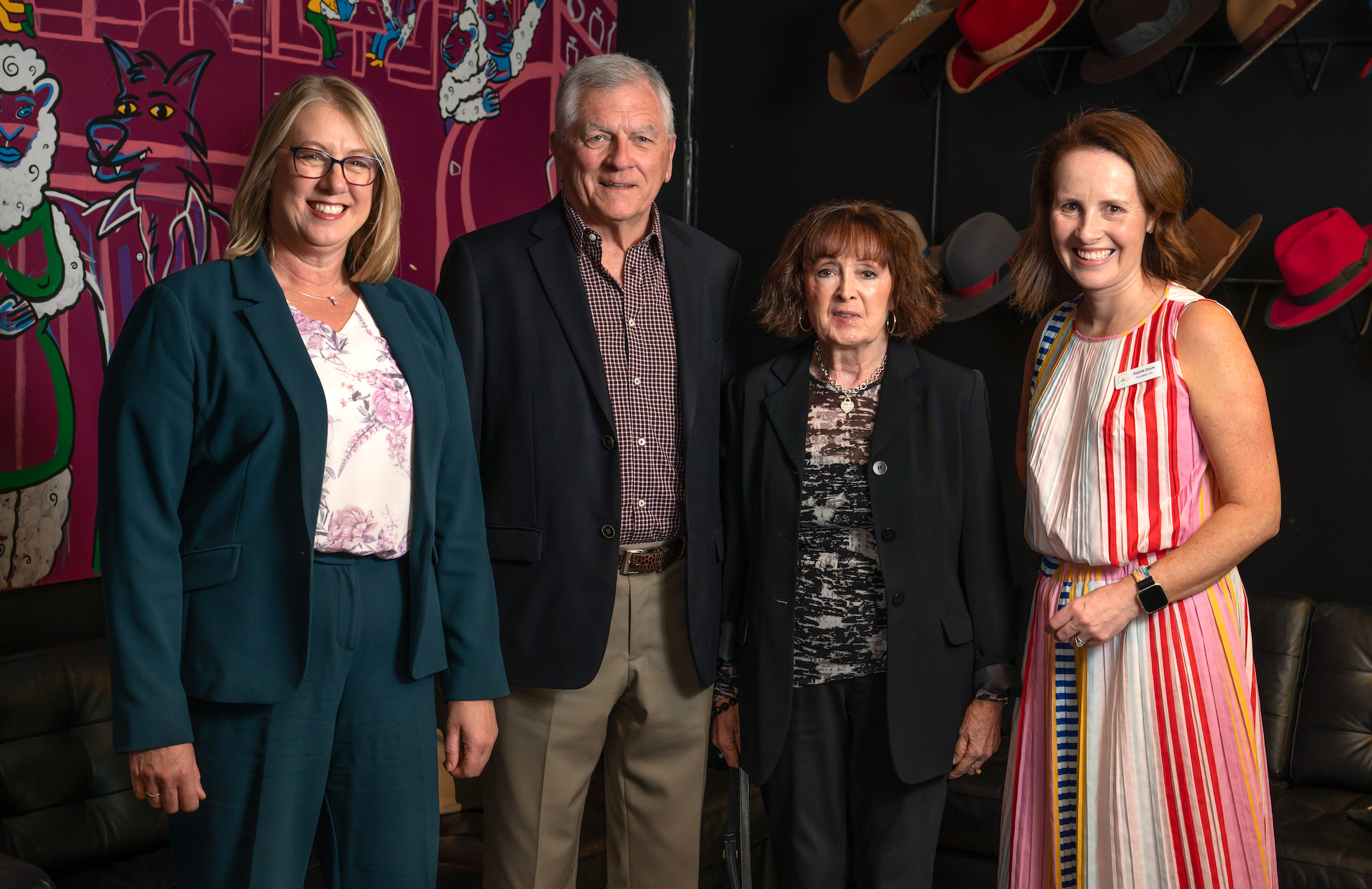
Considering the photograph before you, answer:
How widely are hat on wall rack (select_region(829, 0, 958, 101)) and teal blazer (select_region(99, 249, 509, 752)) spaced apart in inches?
98.6

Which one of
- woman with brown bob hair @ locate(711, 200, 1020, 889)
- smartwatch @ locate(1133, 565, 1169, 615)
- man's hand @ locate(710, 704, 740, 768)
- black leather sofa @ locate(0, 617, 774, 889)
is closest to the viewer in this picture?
smartwatch @ locate(1133, 565, 1169, 615)

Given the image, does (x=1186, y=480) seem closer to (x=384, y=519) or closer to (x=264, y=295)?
(x=384, y=519)

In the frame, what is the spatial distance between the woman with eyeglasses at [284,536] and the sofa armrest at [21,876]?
53cm

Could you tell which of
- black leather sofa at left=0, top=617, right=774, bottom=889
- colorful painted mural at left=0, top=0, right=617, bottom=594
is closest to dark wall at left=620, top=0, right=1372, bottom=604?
colorful painted mural at left=0, top=0, right=617, bottom=594

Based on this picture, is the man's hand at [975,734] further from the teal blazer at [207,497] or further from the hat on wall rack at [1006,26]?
the hat on wall rack at [1006,26]

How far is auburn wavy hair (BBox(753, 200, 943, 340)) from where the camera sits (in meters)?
2.06

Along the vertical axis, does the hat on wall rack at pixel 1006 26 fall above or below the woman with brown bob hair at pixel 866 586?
above

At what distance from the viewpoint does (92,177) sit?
2578 mm

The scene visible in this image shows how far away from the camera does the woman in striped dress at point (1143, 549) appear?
1.77 m

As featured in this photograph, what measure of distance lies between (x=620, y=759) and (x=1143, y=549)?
1039 mm

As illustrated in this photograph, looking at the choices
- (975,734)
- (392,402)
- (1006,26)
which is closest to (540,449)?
(392,402)

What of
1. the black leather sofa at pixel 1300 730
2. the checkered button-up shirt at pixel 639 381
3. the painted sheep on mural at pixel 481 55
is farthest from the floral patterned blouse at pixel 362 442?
the painted sheep on mural at pixel 481 55

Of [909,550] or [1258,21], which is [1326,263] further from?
[909,550]

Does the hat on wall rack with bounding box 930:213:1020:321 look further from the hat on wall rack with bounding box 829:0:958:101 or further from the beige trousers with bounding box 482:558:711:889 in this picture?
the beige trousers with bounding box 482:558:711:889
